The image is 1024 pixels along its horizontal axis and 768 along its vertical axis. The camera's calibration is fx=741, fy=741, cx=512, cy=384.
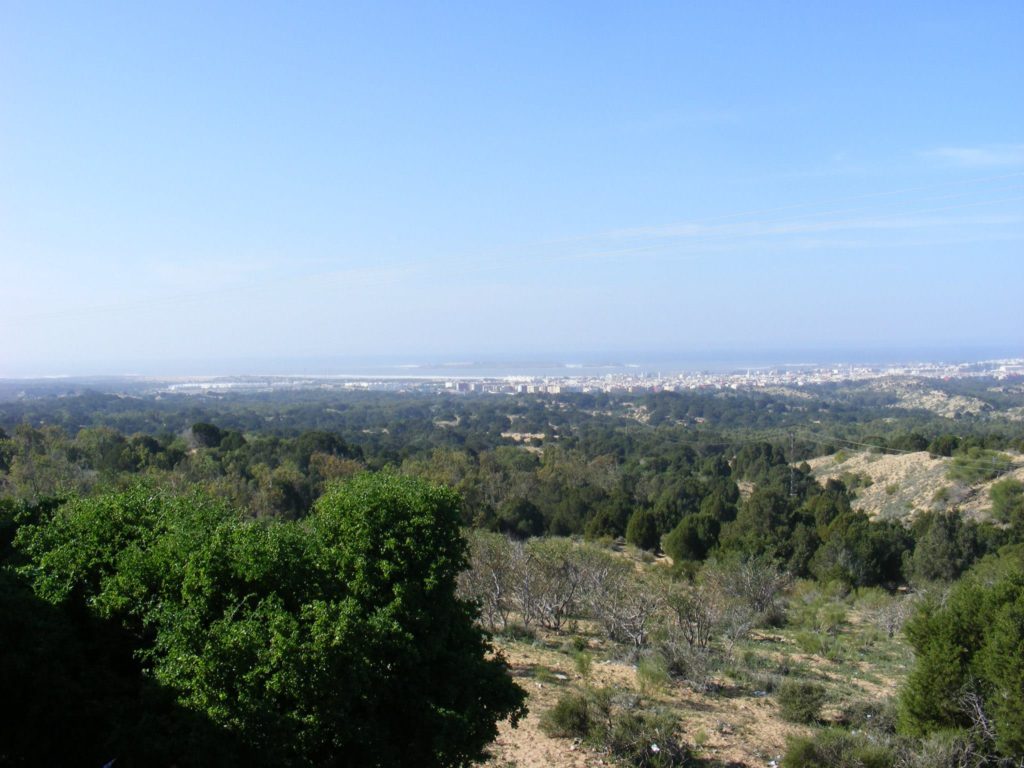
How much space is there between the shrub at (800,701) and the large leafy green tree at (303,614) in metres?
4.83

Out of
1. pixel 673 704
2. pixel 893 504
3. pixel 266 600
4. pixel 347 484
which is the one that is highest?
pixel 347 484

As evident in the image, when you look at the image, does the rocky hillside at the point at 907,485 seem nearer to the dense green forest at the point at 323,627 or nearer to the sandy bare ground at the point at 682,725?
the dense green forest at the point at 323,627

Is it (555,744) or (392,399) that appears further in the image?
(392,399)

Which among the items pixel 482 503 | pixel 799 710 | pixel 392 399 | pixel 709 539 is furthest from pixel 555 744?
pixel 392 399

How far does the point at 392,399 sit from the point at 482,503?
85.7 metres

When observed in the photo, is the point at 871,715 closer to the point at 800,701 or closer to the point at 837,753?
the point at 800,701

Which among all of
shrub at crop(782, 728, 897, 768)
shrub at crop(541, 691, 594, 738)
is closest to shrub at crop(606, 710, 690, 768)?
shrub at crop(541, 691, 594, 738)

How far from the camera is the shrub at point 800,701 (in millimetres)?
10328

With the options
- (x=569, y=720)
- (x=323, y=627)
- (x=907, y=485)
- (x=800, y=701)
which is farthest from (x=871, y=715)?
(x=907, y=485)

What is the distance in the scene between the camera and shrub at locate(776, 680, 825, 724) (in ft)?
33.9

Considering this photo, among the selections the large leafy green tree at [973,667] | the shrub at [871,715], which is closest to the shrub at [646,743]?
the shrub at [871,715]

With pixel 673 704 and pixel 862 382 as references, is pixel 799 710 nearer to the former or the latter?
pixel 673 704

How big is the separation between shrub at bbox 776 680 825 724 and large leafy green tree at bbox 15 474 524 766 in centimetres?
483

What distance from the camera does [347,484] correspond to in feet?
29.0
